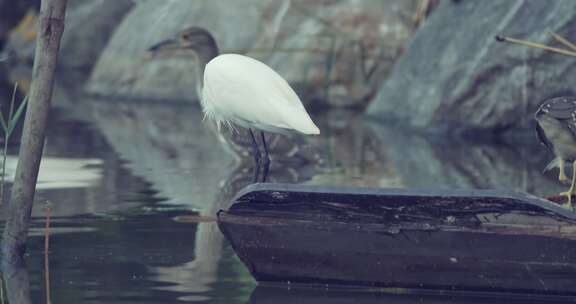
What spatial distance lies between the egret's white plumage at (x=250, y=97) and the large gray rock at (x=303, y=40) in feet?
42.6

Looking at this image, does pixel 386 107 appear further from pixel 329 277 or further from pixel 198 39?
pixel 329 277

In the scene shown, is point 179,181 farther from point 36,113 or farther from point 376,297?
point 376,297

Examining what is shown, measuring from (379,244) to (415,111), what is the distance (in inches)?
456

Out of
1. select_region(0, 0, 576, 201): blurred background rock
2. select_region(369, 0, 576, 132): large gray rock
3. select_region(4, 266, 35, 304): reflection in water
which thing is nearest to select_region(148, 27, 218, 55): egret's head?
select_region(0, 0, 576, 201): blurred background rock

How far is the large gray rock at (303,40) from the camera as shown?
22.4 meters

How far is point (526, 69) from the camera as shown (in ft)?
53.9

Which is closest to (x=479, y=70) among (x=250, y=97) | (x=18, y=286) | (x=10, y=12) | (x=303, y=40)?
(x=303, y=40)

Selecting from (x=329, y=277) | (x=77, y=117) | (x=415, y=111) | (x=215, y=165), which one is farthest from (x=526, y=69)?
(x=329, y=277)

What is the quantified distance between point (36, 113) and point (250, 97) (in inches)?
61.6

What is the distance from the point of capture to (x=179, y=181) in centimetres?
1259

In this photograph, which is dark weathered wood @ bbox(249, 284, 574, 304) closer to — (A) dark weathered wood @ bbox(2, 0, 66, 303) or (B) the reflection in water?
(B) the reflection in water

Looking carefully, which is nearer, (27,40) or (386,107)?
(386,107)

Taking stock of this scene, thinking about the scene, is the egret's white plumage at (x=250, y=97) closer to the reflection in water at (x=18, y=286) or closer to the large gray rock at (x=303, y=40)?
the reflection in water at (x=18, y=286)

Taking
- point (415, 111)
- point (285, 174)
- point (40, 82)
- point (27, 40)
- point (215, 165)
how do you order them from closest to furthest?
1. point (40, 82)
2. point (285, 174)
3. point (215, 165)
4. point (415, 111)
5. point (27, 40)
